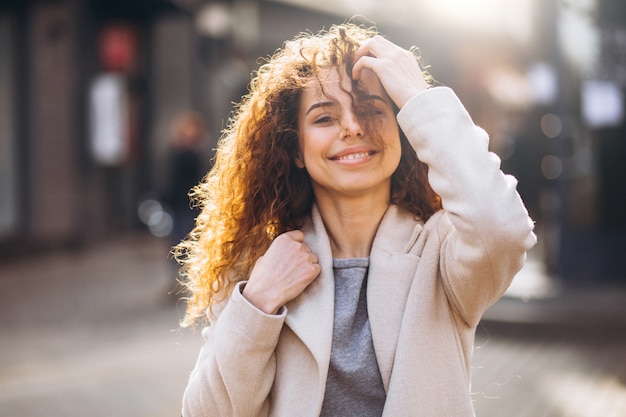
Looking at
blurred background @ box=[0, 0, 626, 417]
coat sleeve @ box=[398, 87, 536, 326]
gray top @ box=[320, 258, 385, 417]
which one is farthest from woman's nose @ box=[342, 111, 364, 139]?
blurred background @ box=[0, 0, 626, 417]

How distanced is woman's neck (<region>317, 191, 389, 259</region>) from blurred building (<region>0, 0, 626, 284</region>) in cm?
549

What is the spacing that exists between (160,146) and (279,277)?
1662cm

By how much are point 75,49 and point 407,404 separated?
13849 mm

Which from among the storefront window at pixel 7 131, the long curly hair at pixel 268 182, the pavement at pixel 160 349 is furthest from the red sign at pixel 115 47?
the long curly hair at pixel 268 182

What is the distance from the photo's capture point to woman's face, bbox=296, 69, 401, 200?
2.03 meters

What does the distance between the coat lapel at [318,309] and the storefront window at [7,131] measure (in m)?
12.5

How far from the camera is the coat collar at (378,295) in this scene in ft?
6.46

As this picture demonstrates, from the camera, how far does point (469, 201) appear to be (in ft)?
6.08

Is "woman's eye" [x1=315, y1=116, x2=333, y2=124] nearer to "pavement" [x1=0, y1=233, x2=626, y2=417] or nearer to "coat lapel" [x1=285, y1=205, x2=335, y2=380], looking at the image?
"coat lapel" [x1=285, y1=205, x2=335, y2=380]

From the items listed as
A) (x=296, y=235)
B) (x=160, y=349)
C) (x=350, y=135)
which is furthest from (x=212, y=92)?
(x=350, y=135)

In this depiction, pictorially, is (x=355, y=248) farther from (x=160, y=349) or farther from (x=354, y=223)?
(x=160, y=349)

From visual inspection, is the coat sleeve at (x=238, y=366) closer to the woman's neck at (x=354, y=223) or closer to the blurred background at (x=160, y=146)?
the woman's neck at (x=354, y=223)

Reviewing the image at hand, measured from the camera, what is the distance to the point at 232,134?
241 centimetres

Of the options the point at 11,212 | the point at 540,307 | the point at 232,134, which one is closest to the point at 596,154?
the point at 540,307
